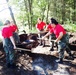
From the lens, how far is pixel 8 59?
8680mm

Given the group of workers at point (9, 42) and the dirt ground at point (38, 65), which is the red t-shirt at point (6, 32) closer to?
the group of workers at point (9, 42)

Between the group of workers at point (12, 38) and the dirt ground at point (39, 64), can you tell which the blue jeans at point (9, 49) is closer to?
the group of workers at point (12, 38)

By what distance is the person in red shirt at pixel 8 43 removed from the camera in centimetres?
801

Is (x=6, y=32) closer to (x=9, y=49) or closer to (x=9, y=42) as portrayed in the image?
(x=9, y=42)

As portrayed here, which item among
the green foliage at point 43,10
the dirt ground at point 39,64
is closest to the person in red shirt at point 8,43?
the dirt ground at point 39,64

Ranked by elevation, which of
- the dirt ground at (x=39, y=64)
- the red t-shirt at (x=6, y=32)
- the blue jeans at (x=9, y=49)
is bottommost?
the dirt ground at (x=39, y=64)

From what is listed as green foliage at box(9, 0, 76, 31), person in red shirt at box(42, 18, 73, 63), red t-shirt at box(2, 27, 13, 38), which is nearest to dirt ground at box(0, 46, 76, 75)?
person in red shirt at box(42, 18, 73, 63)

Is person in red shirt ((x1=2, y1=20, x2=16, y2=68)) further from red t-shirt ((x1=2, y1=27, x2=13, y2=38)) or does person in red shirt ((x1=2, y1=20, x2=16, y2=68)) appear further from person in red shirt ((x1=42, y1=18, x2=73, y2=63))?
person in red shirt ((x1=42, y1=18, x2=73, y2=63))

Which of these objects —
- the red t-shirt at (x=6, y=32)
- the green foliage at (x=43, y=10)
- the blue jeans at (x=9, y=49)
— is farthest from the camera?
the green foliage at (x=43, y=10)

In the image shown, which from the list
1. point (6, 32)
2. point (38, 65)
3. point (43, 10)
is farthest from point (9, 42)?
point (43, 10)

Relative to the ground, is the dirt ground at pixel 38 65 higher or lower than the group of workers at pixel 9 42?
lower

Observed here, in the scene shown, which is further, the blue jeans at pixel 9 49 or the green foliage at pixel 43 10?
the green foliage at pixel 43 10

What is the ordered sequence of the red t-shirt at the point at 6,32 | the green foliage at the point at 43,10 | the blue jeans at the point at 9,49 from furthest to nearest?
1. the green foliage at the point at 43,10
2. the blue jeans at the point at 9,49
3. the red t-shirt at the point at 6,32

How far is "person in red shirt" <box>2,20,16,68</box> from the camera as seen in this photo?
801cm
